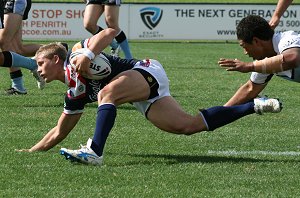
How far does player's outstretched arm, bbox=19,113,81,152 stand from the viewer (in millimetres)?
7215

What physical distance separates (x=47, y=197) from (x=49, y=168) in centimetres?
98

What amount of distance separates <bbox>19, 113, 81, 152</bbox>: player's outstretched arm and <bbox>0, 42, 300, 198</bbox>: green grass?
0.19 m

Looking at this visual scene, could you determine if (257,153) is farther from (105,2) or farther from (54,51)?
(105,2)

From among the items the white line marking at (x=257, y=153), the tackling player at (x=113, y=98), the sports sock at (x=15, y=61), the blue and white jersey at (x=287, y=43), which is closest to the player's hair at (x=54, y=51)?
the tackling player at (x=113, y=98)

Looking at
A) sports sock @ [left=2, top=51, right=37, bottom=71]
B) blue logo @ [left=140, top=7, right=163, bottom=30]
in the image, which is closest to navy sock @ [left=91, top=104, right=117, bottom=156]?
sports sock @ [left=2, top=51, right=37, bottom=71]

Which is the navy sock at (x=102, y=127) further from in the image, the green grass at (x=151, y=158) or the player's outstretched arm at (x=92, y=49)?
the player's outstretched arm at (x=92, y=49)

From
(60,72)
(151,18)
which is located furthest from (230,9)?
(60,72)

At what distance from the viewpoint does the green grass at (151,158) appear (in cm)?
575

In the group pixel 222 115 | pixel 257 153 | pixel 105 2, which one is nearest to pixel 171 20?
pixel 105 2

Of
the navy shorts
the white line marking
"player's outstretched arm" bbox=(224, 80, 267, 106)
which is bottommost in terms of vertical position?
the navy shorts

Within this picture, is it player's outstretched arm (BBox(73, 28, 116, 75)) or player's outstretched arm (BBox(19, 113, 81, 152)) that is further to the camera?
player's outstretched arm (BBox(19, 113, 81, 152))

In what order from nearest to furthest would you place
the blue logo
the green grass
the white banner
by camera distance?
the green grass → the white banner → the blue logo

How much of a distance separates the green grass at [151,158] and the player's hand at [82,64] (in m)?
0.69

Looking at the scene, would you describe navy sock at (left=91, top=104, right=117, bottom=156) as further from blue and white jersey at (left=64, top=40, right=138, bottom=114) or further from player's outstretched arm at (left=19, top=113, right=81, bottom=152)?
player's outstretched arm at (left=19, top=113, right=81, bottom=152)
